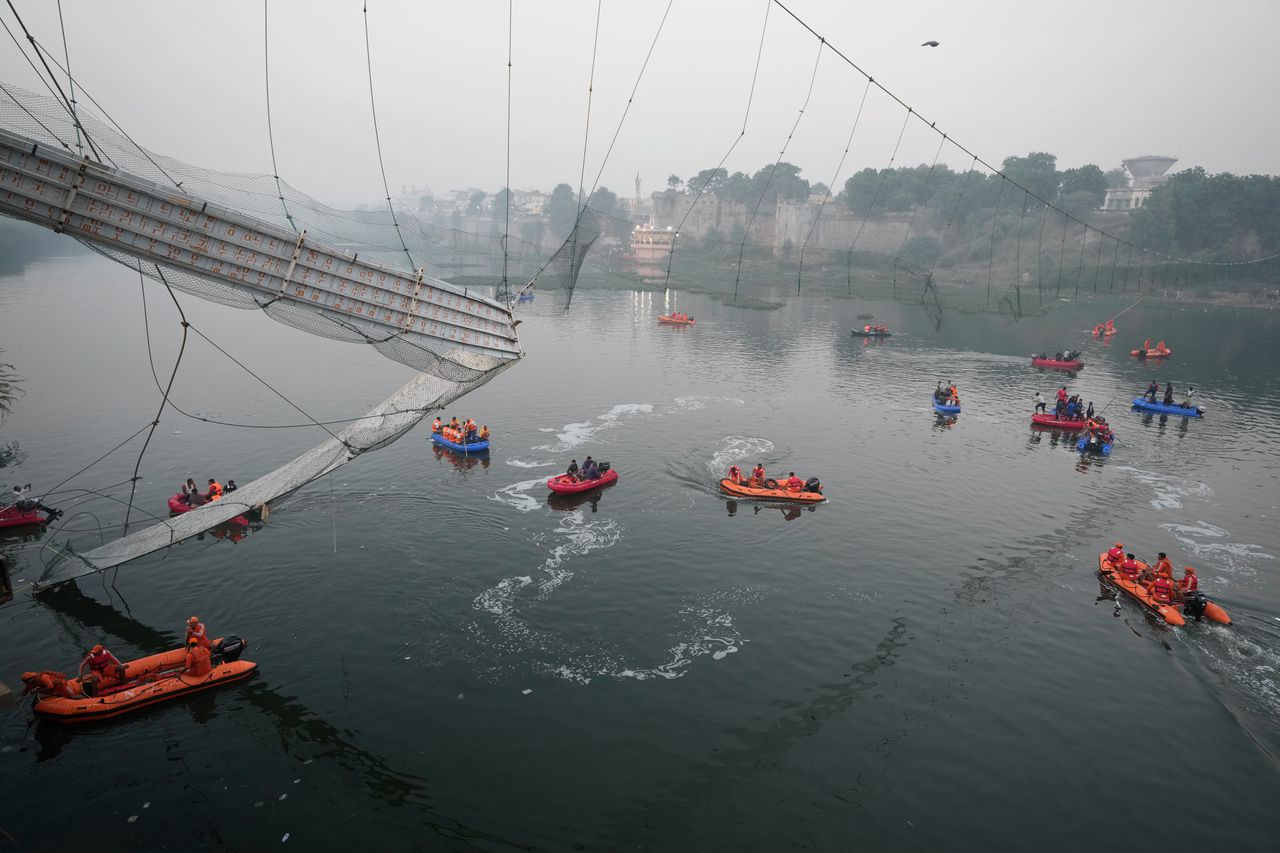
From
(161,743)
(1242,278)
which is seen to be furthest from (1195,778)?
(1242,278)

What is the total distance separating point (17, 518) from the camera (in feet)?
100

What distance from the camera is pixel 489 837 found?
1619cm

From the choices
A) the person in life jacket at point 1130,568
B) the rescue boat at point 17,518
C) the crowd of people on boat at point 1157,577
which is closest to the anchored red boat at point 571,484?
the rescue boat at point 17,518

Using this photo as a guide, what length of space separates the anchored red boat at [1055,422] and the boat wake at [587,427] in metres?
29.4

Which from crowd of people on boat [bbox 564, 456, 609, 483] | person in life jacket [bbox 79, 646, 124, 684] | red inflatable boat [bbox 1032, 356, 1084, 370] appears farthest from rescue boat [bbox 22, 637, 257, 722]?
red inflatable boat [bbox 1032, 356, 1084, 370]

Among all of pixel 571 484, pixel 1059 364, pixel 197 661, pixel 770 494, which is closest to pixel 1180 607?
pixel 770 494

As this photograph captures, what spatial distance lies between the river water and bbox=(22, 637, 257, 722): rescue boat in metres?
0.47

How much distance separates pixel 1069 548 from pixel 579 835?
27.2 m

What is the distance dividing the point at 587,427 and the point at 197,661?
104 ft

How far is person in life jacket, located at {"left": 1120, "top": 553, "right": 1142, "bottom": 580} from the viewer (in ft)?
91.9

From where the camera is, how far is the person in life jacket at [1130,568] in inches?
1103

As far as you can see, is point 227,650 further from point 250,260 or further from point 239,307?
point 250,260

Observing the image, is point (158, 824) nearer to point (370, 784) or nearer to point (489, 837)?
point (370, 784)

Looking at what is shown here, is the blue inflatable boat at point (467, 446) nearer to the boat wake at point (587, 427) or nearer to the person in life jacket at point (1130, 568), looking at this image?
the boat wake at point (587, 427)
